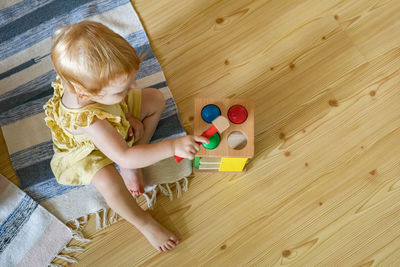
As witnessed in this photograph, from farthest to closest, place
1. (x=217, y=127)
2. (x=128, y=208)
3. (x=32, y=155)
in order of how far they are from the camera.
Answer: (x=32, y=155) < (x=128, y=208) < (x=217, y=127)

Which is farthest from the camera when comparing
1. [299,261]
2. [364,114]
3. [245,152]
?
[364,114]

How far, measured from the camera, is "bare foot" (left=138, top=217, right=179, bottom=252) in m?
0.88

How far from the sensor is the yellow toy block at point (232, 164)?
841 mm

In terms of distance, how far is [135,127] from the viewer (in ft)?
2.86

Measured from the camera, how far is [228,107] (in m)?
0.80

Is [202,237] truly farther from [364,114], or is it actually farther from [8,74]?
[8,74]

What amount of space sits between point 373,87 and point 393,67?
0.09 metres

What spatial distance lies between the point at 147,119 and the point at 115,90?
0.92 ft

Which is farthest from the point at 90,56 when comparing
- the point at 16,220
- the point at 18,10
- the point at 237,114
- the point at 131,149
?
the point at 18,10

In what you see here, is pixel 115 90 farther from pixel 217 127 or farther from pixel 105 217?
pixel 105 217

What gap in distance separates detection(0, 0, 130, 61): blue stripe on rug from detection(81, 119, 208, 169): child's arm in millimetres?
500

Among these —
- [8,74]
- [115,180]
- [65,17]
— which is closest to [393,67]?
[115,180]

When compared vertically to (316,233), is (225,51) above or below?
above

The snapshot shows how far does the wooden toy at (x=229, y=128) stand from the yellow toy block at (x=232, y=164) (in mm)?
39
